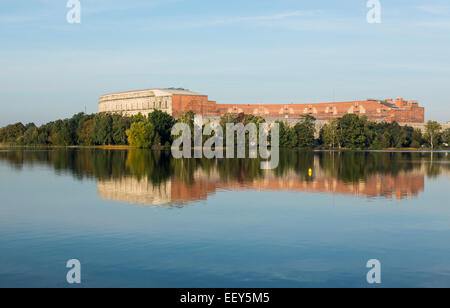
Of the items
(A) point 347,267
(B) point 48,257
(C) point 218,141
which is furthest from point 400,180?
(C) point 218,141

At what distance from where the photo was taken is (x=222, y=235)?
13.0m

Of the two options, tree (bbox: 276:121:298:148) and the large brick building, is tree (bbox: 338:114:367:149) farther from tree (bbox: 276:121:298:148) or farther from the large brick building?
the large brick building

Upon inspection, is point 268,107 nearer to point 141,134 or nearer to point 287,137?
point 287,137

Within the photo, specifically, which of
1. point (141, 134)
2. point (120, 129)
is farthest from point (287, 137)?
point (120, 129)

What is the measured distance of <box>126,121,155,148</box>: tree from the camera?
88.5 m

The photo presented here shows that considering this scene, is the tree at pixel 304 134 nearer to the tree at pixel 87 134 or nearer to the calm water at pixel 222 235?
the tree at pixel 87 134

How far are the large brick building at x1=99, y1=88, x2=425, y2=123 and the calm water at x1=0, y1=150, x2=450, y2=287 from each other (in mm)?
101821

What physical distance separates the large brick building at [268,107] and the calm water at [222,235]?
10182cm

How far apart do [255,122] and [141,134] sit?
2267cm

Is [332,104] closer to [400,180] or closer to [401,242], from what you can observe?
[400,180]

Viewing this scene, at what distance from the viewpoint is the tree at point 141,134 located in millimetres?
88500

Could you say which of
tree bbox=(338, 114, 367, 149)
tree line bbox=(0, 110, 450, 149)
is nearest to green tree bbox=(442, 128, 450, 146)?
tree line bbox=(0, 110, 450, 149)

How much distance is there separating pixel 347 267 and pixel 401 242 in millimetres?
3252

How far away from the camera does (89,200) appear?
19.4 metres
